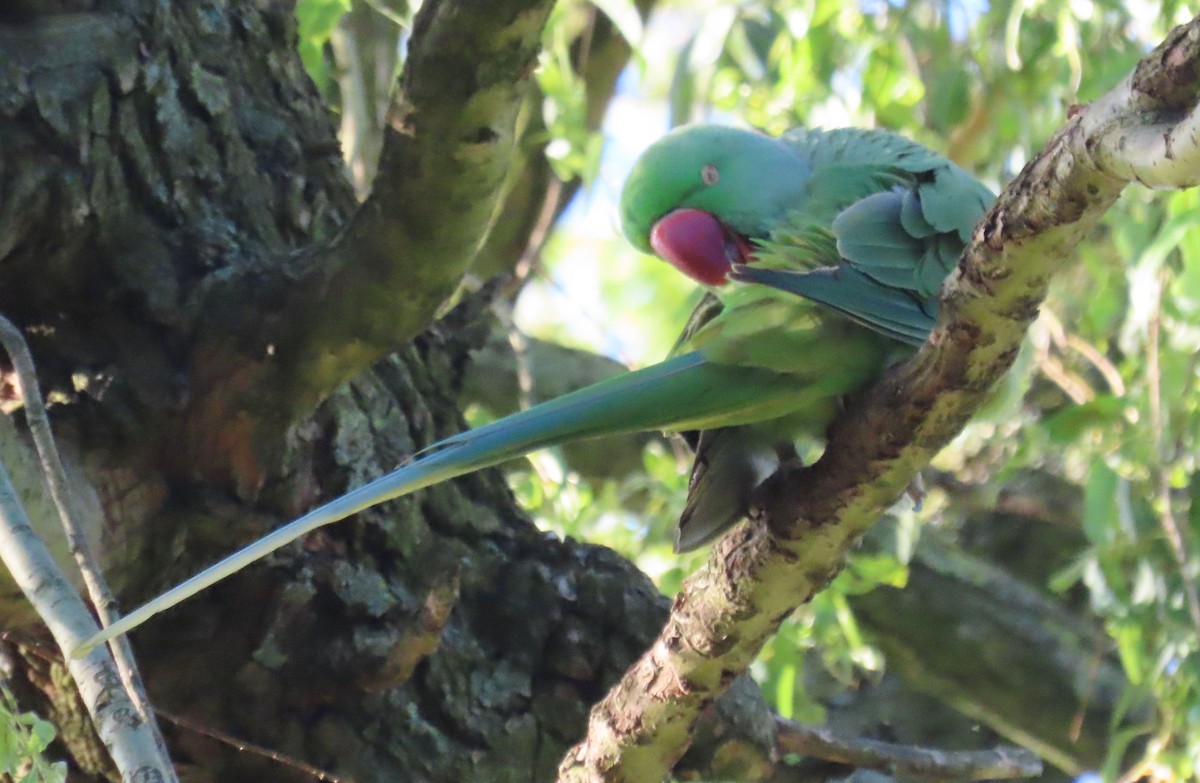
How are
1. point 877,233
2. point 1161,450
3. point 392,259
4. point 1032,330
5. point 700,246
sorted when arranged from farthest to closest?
point 1032,330 < point 1161,450 < point 700,246 < point 877,233 < point 392,259

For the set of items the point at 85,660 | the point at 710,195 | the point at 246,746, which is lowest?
the point at 246,746

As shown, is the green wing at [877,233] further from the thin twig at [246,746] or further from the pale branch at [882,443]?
the thin twig at [246,746]

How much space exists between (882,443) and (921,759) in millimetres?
636

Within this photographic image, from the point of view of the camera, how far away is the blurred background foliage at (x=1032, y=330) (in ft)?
7.26

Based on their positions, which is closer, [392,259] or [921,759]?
[392,259]

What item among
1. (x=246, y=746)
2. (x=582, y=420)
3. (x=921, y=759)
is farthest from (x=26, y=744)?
(x=921, y=759)

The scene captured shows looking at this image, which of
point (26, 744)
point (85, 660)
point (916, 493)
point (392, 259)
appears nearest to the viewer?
point (85, 660)

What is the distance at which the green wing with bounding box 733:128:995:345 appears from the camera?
4.76ft

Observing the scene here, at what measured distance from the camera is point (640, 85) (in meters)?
2.58

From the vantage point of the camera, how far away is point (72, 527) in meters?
1.06

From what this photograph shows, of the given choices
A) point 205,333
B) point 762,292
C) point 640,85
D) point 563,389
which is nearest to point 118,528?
point 205,333

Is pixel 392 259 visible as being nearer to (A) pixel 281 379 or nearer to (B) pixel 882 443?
(A) pixel 281 379

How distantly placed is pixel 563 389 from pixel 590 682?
1.36m

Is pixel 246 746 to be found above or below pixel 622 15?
below
